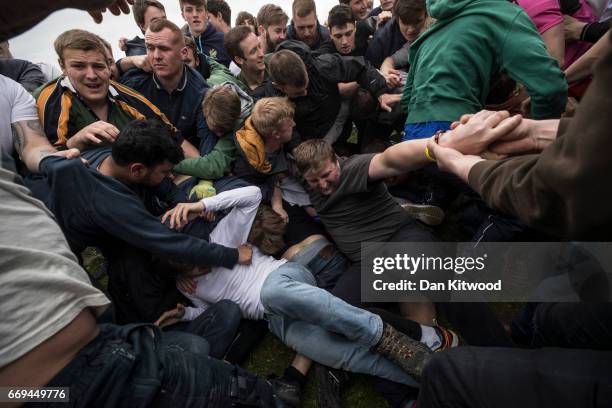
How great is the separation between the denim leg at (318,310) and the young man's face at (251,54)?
7.81ft

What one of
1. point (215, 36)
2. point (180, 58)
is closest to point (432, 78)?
point (180, 58)

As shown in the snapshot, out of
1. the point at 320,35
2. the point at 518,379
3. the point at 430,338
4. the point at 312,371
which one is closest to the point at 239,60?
the point at 320,35

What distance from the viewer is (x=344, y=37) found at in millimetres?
4094

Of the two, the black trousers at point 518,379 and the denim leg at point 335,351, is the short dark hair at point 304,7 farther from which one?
the black trousers at point 518,379

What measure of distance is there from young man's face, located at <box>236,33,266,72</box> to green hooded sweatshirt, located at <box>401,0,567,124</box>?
1.79m

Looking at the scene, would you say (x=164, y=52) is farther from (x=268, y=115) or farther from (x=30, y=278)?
(x=30, y=278)

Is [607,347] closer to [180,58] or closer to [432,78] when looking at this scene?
[432,78]

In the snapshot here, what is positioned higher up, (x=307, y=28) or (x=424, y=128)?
(x=307, y=28)

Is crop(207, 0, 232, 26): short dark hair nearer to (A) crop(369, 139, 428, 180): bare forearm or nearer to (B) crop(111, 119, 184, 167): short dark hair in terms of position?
(B) crop(111, 119, 184, 167): short dark hair

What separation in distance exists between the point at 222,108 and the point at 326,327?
1.92 m

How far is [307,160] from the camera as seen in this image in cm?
252

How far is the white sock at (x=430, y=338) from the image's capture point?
7.00 feet

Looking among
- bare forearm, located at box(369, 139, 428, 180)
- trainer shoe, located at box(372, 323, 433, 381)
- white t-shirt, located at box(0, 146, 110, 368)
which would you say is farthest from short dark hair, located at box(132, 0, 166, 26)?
trainer shoe, located at box(372, 323, 433, 381)

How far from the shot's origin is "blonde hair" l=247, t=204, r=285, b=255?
2.71 m
